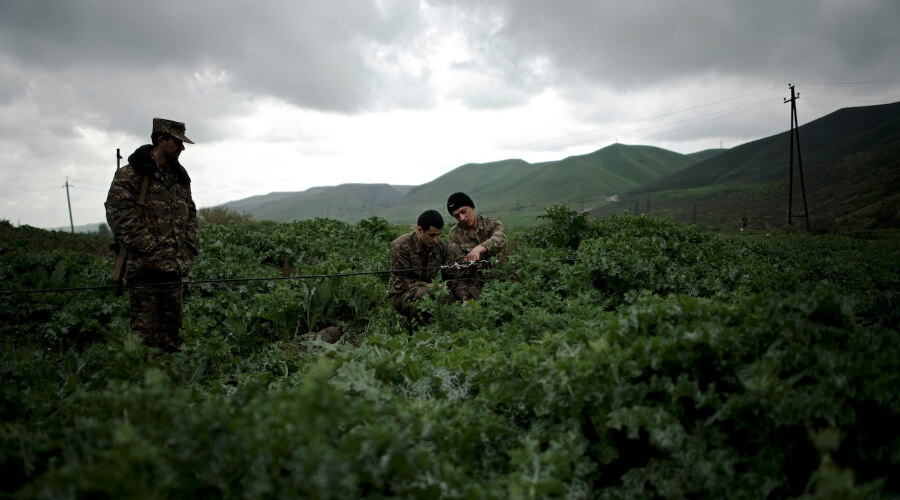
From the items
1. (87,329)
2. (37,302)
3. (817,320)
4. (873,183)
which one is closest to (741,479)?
(817,320)

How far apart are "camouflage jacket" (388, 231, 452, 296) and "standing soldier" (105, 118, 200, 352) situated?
8.03ft

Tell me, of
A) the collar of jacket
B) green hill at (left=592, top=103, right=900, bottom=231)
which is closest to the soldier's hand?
the collar of jacket

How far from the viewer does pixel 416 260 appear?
21.7 ft

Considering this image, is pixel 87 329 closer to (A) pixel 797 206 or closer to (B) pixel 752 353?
(B) pixel 752 353

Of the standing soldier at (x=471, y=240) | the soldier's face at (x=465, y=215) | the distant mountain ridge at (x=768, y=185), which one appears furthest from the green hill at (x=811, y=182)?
the soldier's face at (x=465, y=215)

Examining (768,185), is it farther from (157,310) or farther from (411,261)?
(157,310)

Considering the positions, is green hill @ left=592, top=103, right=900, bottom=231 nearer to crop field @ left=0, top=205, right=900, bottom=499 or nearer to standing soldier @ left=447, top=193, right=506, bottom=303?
standing soldier @ left=447, top=193, right=506, bottom=303

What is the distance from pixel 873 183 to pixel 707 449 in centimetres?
5154

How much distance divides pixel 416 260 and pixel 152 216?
3.11 m

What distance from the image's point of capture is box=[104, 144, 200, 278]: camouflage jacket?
16.3 feet

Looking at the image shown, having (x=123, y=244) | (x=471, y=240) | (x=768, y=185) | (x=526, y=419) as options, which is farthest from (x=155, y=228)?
(x=768, y=185)

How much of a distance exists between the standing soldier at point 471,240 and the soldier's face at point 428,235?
570mm

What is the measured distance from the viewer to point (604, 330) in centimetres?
314

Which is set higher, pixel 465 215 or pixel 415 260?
pixel 465 215
